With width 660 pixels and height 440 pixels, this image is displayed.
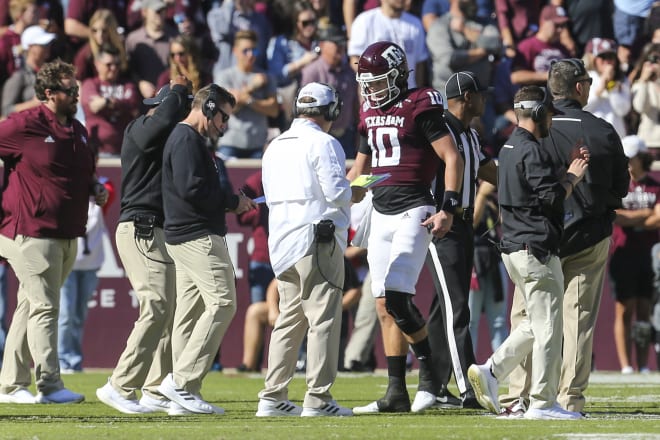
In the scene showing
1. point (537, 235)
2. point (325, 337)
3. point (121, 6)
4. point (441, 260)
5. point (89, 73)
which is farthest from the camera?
point (121, 6)

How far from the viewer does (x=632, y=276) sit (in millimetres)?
14992

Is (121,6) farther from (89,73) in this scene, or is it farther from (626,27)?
(626,27)

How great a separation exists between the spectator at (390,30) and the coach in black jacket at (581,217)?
654 centimetres

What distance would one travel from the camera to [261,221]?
587 inches

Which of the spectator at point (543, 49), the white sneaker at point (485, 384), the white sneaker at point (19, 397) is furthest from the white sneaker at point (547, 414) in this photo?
the spectator at point (543, 49)

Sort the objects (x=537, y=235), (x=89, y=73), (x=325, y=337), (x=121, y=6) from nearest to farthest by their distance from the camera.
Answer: (x=537, y=235)
(x=325, y=337)
(x=89, y=73)
(x=121, y=6)

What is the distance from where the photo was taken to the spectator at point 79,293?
14.5m

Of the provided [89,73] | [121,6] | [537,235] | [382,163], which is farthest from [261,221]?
[537,235]

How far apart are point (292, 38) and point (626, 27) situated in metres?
4.34

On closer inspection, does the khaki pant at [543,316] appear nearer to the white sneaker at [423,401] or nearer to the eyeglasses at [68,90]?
the white sneaker at [423,401]

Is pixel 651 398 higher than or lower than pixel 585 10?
lower

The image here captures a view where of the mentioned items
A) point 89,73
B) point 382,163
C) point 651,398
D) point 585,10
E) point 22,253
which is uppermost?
point 585,10

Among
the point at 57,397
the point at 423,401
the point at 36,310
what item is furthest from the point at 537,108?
the point at 57,397

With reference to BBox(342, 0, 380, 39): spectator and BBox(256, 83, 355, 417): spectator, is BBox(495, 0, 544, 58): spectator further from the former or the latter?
BBox(256, 83, 355, 417): spectator
